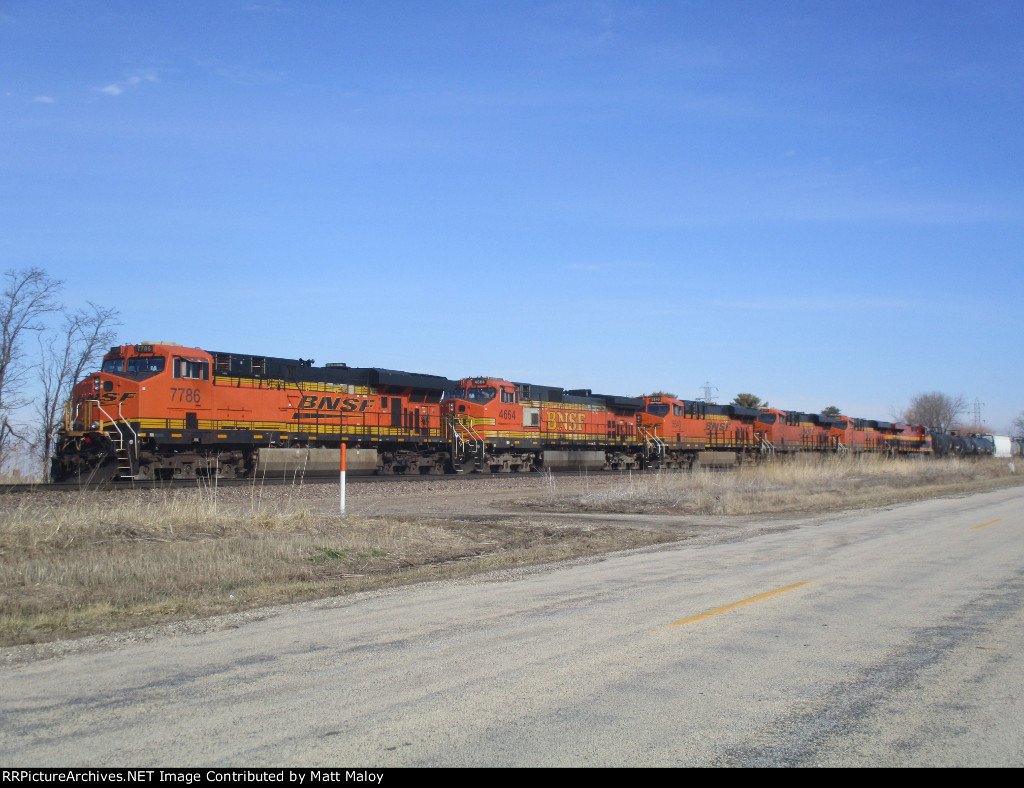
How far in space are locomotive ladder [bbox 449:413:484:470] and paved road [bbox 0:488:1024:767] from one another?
25.4m

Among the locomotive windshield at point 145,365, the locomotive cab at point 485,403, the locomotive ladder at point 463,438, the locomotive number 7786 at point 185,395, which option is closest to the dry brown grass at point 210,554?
the locomotive number 7786 at point 185,395

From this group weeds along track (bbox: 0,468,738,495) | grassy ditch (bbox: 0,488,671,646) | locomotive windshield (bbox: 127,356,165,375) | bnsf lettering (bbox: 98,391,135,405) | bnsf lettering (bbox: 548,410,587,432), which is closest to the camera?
grassy ditch (bbox: 0,488,671,646)

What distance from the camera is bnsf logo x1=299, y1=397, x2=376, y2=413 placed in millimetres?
28453

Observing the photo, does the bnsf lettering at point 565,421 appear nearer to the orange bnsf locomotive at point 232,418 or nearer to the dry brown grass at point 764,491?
the orange bnsf locomotive at point 232,418

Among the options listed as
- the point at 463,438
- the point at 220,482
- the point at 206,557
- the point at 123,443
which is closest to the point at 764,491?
the point at 463,438

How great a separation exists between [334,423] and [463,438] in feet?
22.1

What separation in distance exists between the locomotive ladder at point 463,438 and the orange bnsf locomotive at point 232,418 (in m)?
1.26

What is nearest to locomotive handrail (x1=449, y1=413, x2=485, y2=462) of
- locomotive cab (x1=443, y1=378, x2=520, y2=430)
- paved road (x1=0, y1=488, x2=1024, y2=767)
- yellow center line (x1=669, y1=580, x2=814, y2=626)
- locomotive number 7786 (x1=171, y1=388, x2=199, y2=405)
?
locomotive cab (x1=443, y1=378, x2=520, y2=430)

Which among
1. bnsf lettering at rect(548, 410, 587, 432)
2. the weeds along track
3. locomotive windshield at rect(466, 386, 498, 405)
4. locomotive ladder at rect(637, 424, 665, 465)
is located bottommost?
the weeds along track

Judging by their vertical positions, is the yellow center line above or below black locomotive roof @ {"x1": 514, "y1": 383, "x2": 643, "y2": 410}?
below

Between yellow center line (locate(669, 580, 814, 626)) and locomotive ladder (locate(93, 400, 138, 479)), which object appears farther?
locomotive ladder (locate(93, 400, 138, 479))

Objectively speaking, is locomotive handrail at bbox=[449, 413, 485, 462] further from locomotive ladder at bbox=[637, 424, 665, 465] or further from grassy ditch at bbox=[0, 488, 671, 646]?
grassy ditch at bbox=[0, 488, 671, 646]

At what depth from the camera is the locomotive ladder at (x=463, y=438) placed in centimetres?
3422

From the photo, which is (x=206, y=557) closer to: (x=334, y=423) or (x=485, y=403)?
(x=334, y=423)
